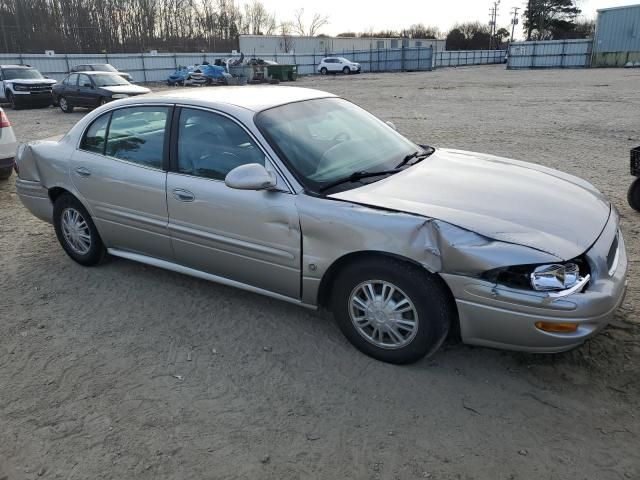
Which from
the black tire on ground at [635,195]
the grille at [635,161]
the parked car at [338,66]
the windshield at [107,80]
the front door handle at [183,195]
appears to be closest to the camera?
the front door handle at [183,195]

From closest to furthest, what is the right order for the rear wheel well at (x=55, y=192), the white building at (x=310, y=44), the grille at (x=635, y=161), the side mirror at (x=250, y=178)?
the side mirror at (x=250, y=178), the rear wheel well at (x=55, y=192), the grille at (x=635, y=161), the white building at (x=310, y=44)

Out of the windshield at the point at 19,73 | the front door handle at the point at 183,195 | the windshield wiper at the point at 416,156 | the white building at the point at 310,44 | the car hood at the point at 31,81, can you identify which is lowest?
the front door handle at the point at 183,195

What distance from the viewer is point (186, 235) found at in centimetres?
368

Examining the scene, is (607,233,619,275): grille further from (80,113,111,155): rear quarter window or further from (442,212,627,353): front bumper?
(80,113,111,155): rear quarter window

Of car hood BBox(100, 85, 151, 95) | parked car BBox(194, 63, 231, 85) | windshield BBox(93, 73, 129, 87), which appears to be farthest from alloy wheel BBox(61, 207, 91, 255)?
parked car BBox(194, 63, 231, 85)

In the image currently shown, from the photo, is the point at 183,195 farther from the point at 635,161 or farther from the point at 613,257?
the point at 635,161

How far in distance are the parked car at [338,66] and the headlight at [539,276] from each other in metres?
47.5

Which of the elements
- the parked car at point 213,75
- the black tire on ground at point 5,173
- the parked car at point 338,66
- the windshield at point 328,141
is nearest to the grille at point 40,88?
the parked car at point 213,75

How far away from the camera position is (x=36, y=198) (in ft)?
15.5

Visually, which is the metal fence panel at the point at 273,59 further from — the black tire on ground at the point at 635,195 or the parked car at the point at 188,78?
the black tire on ground at the point at 635,195

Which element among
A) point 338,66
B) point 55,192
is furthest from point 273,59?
point 55,192

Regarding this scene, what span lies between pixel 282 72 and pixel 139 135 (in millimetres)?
35872

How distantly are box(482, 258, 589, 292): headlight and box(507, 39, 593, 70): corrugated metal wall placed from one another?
1902 inches

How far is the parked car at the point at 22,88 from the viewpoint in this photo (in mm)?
20062
